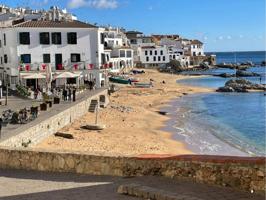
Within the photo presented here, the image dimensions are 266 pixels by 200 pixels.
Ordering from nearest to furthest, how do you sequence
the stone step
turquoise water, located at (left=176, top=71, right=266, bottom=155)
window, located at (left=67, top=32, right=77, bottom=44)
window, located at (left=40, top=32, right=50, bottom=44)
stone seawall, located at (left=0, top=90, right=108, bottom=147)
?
the stone step → stone seawall, located at (left=0, top=90, right=108, bottom=147) → turquoise water, located at (left=176, top=71, right=266, bottom=155) → window, located at (left=40, top=32, right=50, bottom=44) → window, located at (left=67, top=32, right=77, bottom=44)

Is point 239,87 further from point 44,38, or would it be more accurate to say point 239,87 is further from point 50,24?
point 44,38

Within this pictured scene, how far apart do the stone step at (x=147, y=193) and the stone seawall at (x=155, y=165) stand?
1.38m

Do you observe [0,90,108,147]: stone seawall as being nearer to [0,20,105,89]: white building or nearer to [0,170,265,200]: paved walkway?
[0,170,265,200]: paved walkway

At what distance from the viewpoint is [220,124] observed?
43094mm

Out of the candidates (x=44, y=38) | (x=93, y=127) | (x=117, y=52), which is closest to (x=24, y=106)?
(x=93, y=127)

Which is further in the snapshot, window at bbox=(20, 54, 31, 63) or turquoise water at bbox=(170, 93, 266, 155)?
window at bbox=(20, 54, 31, 63)

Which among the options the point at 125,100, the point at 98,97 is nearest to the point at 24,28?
the point at 98,97

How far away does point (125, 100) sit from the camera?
55.4m

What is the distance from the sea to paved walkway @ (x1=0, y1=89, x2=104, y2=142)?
23.8 feet

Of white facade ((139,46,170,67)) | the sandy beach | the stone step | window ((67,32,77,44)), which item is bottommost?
the sandy beach

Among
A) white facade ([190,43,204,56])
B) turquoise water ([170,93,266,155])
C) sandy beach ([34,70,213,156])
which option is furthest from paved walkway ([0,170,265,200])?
white facade ([190,43,204,56])

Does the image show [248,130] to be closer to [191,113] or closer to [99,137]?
[191,113]

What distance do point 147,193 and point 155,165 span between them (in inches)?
79.8

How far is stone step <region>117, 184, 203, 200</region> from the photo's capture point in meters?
10.0
